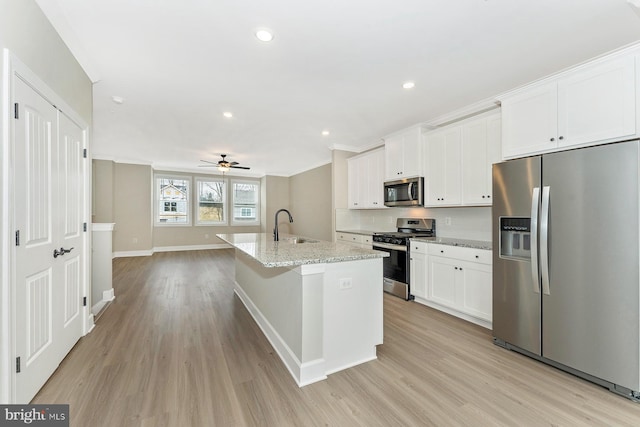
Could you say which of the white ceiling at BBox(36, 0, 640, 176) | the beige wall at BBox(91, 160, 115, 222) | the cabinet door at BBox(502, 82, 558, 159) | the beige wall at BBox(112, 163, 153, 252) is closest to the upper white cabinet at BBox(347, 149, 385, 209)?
the white ceiling at BBox(36, 0, 640, 176)

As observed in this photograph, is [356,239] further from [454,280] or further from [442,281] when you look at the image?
[454,280]

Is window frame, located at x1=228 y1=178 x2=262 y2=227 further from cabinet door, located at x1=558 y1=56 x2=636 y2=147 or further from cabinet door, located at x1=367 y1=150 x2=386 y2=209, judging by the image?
cabinet door, located at x1=558 y1=56 x2=636 y2=147

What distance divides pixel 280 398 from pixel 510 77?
3.48 metres

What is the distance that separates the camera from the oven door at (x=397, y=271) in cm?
373

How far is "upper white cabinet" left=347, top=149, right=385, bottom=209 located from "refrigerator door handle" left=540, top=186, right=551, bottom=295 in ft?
8.39

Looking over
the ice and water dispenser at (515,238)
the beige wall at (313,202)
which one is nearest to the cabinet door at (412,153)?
the ice and water dispenser at (515,238)

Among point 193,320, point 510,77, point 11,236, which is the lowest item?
point 193,320

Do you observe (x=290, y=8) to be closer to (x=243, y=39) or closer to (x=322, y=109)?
(x=243, y=39)

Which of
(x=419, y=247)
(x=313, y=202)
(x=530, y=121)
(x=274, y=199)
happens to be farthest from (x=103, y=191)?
(x=530, y=121)

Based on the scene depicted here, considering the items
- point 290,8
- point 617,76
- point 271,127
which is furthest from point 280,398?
point 271,127

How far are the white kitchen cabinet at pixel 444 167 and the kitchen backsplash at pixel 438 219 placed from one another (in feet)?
1.05

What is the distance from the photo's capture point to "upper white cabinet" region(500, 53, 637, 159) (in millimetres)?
1989

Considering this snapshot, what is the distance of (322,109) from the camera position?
3.53m

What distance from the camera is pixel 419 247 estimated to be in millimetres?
→ 3584
